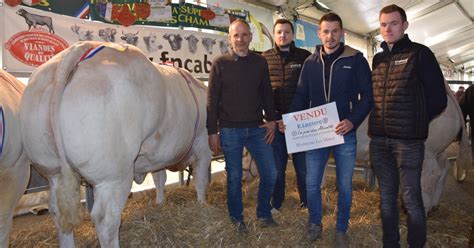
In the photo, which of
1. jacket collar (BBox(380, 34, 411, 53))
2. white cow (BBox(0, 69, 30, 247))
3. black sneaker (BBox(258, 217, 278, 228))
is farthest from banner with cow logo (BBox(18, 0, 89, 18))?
jacket collar (BBox(380, 34, 411, 53))

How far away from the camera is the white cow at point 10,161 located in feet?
7.32

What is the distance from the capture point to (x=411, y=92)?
8.03ft

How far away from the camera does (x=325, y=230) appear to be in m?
3.22

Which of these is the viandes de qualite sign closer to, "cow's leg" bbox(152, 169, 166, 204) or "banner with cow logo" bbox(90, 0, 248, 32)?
"banner with cow logo" bbox(90, 0, 248, 32)

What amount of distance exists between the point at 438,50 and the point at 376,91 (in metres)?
17.7

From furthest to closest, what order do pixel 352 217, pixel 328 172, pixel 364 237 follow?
1. pixel 328 172
2. pixel 352 217
3. pixel 364 237

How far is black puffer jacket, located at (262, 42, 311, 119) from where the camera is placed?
346cm

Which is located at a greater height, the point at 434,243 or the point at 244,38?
the point at 244,38

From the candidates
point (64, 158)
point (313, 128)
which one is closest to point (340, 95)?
point (313, 128)

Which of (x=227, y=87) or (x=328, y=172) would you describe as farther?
(x=328, y=172)

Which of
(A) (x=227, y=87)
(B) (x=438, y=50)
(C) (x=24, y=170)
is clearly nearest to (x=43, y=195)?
(C) (x=24, y=170)

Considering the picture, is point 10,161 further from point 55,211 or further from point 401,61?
point 401,61

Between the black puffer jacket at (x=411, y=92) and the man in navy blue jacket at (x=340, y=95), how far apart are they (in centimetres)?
20

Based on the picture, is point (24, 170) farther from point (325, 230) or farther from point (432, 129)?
point (432, 129)
